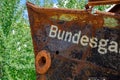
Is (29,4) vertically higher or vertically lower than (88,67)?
higher

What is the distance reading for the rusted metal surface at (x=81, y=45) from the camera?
251 inches

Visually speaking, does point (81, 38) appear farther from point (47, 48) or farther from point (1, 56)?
point (1, 56)

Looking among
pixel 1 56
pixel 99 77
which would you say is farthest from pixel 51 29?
pixel 1 56

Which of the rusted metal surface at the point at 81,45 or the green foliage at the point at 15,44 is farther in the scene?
the green foliage at the point at 15,44

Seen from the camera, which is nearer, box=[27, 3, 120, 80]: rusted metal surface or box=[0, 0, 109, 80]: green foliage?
box=[27, 3, 120, 80]: rusted metal surface

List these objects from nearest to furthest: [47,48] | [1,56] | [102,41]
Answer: [102,41] → [47,48] → [1,56]

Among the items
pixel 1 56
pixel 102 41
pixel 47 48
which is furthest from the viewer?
pixel 1 56

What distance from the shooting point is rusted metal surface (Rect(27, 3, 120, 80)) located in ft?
20.9

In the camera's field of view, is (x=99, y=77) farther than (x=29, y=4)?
No

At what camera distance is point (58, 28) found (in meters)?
6.61

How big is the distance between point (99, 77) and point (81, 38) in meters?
0.64

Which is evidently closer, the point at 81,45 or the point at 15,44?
the point at 81,45

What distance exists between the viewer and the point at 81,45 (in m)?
6.44

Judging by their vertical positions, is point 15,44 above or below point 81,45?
below
